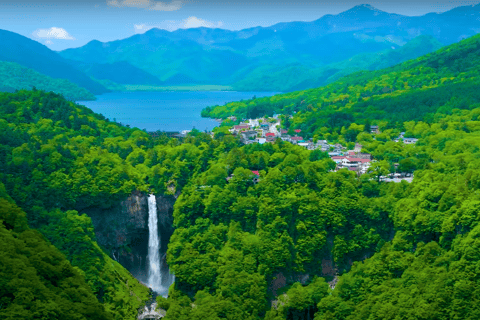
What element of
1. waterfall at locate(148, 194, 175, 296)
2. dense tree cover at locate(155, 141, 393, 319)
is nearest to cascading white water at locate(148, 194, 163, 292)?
waterfall at locate(148, 194, 175, 296)

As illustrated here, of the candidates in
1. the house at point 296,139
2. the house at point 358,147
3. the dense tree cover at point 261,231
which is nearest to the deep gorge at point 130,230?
the dense tree cover at point 261,231

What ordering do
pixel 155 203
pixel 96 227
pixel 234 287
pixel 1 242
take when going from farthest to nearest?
pixel 155 203 < pixel 96 227 < pixel 234 287 < pixel 1 242

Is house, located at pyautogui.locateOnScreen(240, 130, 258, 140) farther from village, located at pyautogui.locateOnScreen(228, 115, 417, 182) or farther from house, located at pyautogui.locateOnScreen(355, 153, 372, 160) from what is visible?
house, located at pyautogui.locateOnScreen(355, 153, 372, 160)

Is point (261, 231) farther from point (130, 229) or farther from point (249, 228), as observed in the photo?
point (130, 229)

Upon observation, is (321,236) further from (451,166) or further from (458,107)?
(458,107)

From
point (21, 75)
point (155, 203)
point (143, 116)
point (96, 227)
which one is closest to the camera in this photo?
point (96, 227)

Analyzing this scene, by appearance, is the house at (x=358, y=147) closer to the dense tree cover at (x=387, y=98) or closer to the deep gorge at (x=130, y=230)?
the dense tree cover at (x=387, y=98)

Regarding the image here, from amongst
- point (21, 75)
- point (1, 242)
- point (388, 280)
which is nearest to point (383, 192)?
point (388, 280)
